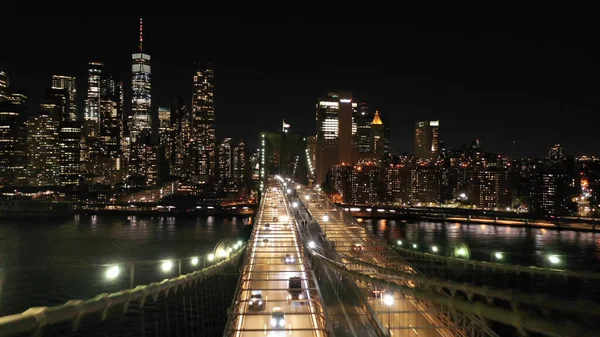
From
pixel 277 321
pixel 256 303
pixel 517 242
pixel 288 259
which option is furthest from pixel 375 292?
pixel 517 242

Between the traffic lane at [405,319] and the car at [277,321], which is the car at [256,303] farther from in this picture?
the traffic lane at [405,319]

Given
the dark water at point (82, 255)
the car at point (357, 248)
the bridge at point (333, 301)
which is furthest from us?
the dark water at point (82, 255)

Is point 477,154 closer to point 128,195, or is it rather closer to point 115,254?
point 128,195

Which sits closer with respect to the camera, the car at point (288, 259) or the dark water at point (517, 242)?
the car at point (288, 259)

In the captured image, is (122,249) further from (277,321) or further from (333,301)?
(277,321)

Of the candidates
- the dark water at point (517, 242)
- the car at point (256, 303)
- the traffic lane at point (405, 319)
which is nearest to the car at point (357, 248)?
the traffic lane at point (405, 319)

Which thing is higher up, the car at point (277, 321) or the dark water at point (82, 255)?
the car at point (277, 321)
